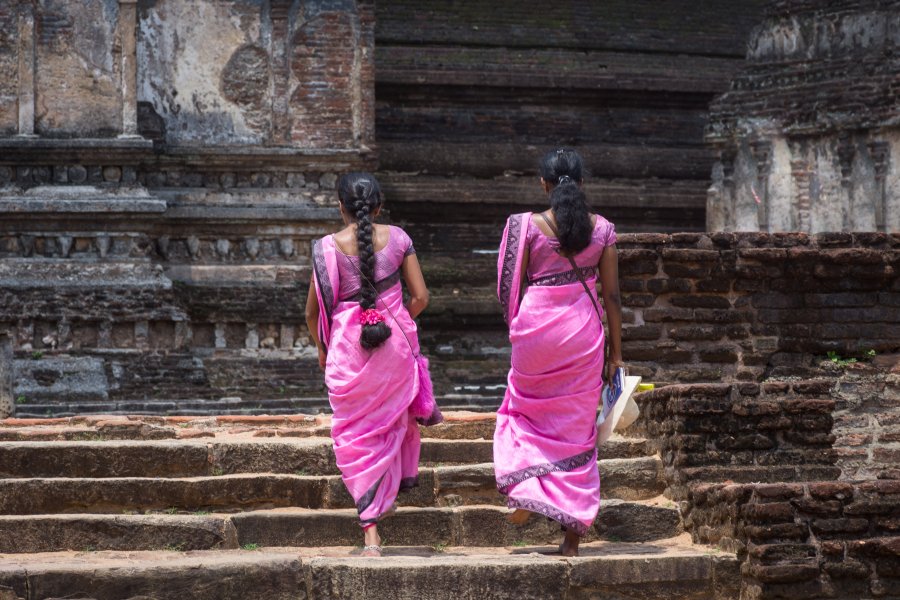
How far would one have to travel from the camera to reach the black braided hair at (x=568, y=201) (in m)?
7.26

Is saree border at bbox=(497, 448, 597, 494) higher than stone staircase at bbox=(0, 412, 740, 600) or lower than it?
higher

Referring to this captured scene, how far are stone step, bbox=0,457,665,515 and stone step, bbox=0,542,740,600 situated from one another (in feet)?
1.92

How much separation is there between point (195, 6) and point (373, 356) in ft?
32.7

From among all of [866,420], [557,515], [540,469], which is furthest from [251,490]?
[866,420]

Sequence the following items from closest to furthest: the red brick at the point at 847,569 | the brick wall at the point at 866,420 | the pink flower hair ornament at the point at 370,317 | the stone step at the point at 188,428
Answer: the red brick at the point at 847,569 < the pink flower hair ornament at the point at 370,317 < the stone step at the point at 188,428 < the brick wall at the point at 866,420

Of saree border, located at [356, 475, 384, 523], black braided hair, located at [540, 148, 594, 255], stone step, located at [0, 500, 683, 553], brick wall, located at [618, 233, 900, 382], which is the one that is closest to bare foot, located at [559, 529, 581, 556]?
stone step, located at [0, 500, 683, 553]

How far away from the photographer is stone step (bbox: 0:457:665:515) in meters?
7.58

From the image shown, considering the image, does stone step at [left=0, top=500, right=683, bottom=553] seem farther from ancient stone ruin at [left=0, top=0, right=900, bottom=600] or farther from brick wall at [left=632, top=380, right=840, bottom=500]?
brick wall at [left=632, top=380, right=840, bottom=500]

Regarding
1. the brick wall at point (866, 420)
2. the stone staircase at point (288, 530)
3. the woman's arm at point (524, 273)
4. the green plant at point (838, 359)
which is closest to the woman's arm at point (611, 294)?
the woman's arm at point (524, 273)

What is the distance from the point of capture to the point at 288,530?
24.5ft

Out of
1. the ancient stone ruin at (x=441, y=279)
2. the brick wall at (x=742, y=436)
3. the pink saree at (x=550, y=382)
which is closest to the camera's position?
the ancient stone ruin at (x=441, y=279)

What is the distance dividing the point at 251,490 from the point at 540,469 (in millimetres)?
1432

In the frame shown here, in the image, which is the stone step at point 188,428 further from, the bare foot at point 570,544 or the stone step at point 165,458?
the bare foot at point 570,544

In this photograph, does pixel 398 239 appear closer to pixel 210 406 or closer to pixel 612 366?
pixel 612 366
